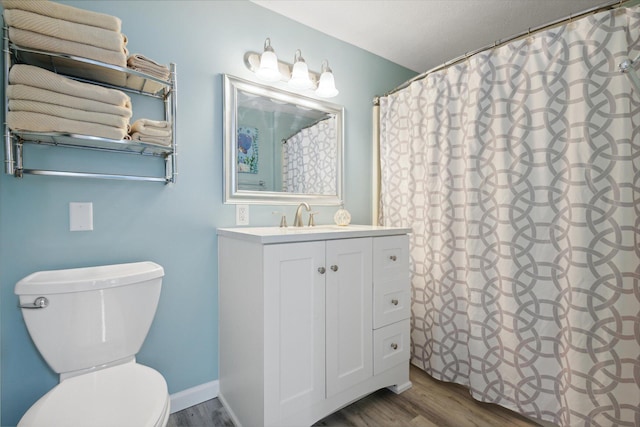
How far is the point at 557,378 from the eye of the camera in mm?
1371

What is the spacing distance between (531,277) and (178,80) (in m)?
2.03

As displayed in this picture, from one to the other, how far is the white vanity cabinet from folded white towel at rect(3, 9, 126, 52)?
0.92 m

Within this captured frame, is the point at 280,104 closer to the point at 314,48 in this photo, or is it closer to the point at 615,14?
the point at 314,48

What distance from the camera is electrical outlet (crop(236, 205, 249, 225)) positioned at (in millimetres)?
1696

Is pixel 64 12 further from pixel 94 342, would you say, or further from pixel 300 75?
pixel 94 342

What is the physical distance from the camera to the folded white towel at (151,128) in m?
1.27

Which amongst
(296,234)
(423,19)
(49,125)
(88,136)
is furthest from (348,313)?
(423,19)

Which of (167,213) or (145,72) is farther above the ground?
(145,72)

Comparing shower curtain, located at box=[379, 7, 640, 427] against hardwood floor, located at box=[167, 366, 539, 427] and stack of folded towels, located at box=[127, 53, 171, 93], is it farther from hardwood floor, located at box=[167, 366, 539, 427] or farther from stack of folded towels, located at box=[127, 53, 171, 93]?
stack of folded towels, located at box=[127, 53, 171, 93]

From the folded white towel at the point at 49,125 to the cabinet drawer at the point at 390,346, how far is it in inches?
62.3

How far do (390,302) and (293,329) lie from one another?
0.63m

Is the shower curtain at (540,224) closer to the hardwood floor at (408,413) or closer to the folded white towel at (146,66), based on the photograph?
the hardwood floor at (408,413)

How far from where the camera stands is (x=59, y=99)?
3.53 ft

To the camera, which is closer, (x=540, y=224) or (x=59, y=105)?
(x=59, y=105)
